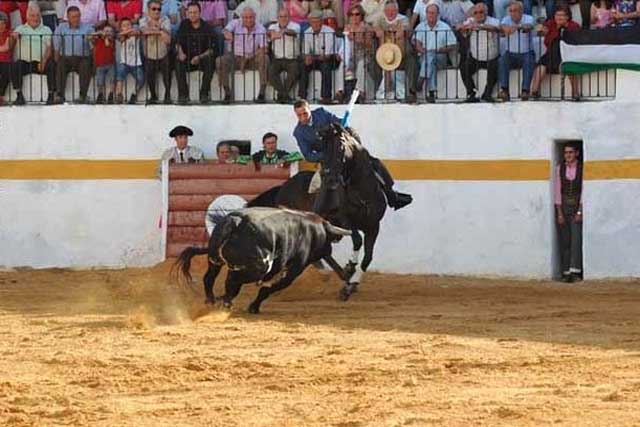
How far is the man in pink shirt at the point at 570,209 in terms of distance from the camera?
59.8 feet

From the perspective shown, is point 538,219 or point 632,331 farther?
point 538,219

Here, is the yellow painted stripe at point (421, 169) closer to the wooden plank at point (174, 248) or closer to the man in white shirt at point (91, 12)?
the wooden plank at point (174, 248)

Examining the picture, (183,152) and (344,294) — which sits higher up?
(183,152)

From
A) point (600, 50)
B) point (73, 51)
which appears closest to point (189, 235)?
point (73, 51)

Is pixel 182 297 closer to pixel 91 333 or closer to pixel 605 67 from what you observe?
pixel 91 333

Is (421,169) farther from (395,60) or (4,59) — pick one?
(4,59)

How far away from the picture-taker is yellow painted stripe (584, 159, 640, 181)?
59.3 ft

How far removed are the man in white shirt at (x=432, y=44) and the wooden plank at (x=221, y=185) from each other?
2077 mm

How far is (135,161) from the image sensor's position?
1967 cm

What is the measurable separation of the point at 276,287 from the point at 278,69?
527cm

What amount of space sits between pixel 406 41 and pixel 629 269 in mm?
3665

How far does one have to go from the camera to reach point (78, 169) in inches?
779

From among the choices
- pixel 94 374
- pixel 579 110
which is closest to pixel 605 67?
pixel 579 110

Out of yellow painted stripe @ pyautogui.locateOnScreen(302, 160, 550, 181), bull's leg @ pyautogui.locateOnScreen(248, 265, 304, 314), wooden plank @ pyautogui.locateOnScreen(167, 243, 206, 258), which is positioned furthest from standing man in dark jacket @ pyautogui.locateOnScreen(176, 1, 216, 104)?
bull's leg @ pyautogui.locateOnScreen(248, 265, 304, 314)
